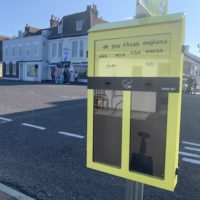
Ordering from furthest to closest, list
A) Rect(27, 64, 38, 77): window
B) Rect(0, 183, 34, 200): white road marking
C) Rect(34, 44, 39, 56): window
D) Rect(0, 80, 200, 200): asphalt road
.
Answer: Rect(27, 64, 38, 77): window, Rect(34, 44, 39, 56): window, Rect(0, 80, 200, 200): asphalt road, Rect(0, 183, 34, 200): white road marking

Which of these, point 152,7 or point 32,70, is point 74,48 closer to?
point 32,70

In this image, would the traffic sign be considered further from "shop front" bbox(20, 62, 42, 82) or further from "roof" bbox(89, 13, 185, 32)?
"shop front" bbox(20, 62, 42, 82)

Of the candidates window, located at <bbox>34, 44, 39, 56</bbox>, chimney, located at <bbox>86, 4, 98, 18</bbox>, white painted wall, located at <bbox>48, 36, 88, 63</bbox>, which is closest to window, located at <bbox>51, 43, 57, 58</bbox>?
white painted wall, located at <bbox>48, 36, 88, 63</bbox>

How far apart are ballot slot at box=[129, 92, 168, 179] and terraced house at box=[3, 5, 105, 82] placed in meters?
27.5

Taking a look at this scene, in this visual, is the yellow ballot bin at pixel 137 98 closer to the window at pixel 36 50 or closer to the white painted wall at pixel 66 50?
the white painted wall at pixel 66 50

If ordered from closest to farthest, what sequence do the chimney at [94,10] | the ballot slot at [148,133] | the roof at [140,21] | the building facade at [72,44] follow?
the roof at [140,21], the ballot slot at [148,133], the building facade at [72,44], the chimney at [94,10]

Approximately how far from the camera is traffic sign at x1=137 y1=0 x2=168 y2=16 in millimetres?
1886

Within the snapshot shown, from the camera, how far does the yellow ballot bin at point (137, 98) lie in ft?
5.49

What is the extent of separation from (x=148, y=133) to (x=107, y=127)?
349mm

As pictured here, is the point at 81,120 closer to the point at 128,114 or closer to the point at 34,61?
the point at 128,114

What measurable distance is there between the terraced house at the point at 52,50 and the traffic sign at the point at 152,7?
27.2 m

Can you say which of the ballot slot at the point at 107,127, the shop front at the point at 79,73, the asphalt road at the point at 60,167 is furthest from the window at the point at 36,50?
the ballot slot at the point at 107,127

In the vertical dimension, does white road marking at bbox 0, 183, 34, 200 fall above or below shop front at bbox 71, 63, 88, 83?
below

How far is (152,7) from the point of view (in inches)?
76.8
